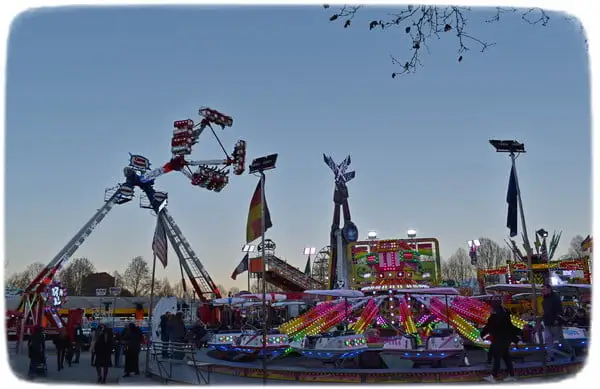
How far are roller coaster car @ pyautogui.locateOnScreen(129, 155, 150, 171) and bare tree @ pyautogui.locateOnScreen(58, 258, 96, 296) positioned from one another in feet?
186

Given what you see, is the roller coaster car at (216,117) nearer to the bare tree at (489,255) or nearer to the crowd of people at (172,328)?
the crowd of people at (172,328)

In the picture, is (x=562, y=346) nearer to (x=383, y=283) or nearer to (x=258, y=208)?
(x=258, y=208)

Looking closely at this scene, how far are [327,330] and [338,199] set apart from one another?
2246cm

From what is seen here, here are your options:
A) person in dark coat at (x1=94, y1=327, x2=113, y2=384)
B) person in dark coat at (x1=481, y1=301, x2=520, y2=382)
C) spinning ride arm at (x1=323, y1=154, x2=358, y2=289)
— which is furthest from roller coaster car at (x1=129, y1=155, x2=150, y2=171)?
person in dark coat at (x1=481, y1=301, x2=520, y2=382)

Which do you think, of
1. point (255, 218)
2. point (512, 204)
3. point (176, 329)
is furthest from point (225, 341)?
point (512, 204)

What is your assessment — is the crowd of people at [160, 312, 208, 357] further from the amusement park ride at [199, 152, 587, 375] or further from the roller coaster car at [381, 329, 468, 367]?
the roller coaster car at [381, 329, 468, 367]

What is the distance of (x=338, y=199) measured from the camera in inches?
1480

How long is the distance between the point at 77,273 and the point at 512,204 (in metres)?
82.9

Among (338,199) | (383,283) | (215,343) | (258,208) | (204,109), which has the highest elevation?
(204,109)

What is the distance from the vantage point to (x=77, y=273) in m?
82.9

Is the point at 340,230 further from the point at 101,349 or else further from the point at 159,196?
the point at 101,349

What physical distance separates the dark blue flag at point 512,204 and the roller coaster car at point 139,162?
76.7 ft

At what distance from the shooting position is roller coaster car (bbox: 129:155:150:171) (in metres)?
30.3

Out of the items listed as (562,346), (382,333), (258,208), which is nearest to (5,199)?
(258,208)
